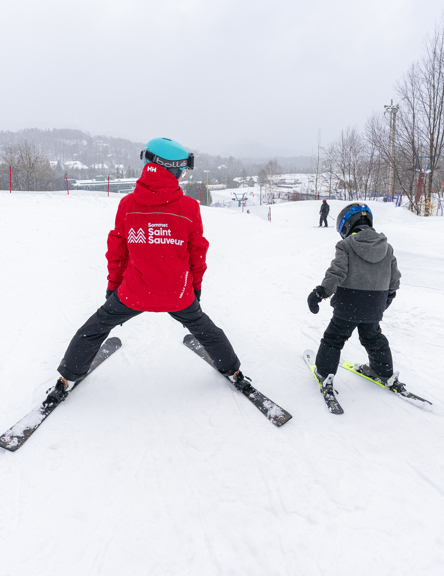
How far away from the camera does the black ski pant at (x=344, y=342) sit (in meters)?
2.61

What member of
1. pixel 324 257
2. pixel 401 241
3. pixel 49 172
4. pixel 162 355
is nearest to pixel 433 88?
pixel 401 241

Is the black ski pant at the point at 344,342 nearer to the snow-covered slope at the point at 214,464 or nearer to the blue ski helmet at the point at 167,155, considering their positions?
the snow-covered slope at the point at 214,464

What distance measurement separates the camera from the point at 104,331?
2.38 m

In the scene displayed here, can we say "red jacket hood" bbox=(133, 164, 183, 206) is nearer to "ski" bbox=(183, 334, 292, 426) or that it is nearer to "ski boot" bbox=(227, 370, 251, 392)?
"ski boot" bbox=(227, 370, 251, 392)

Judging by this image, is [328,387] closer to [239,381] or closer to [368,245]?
[239,381]

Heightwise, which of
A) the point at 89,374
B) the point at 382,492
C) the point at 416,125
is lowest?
the point at 382,492

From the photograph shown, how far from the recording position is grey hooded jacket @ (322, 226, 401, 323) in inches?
96.3

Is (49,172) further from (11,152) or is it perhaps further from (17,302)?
(17,302)

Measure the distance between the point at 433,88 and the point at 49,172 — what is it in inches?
1849

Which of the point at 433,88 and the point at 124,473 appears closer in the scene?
the point at 124,473

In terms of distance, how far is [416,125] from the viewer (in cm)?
1653

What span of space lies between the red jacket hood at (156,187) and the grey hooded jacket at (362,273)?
1332mm

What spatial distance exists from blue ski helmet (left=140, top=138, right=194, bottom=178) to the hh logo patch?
498 millimetres

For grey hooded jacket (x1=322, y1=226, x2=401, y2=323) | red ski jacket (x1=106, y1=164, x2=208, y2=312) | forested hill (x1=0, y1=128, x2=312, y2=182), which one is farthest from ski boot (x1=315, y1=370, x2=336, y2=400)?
forested hill (x1=0, y1=128, x2=312, y2=182)
